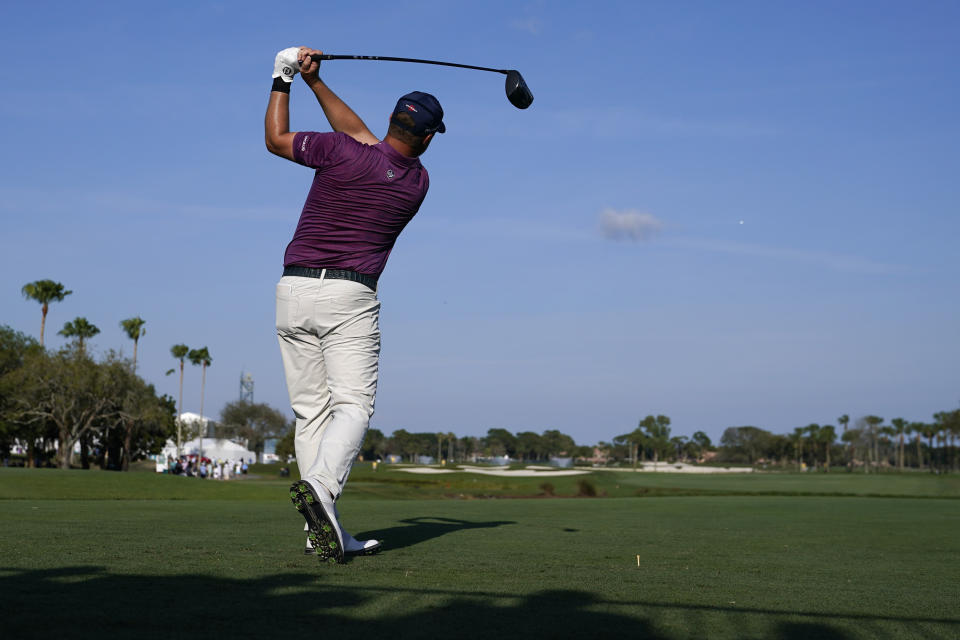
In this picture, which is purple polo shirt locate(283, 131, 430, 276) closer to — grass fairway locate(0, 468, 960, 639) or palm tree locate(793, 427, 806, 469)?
grass fairway locate(0, 468, 960, 639)

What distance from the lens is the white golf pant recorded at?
505 centimetres

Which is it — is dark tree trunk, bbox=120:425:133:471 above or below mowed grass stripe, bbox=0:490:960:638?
below

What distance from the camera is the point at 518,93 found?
7.00 meters

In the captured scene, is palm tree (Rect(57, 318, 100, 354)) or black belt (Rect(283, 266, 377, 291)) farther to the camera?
palm tree (Rect(57, 318, 100, 354))

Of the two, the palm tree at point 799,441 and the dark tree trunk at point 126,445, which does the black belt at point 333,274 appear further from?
the palm tree at point 799,441

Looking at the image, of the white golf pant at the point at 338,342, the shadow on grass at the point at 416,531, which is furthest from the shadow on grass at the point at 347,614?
the shadow on grass at the point at 416,531

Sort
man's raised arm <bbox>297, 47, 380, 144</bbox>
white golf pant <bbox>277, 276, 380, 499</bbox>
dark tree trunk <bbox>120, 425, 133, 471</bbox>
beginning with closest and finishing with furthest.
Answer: white golf pant <bbox>277, 276, 380, 499</bbox> → man's raised arm <bbox>297, 47, 380, 144</bbox> → dark tree trunk <bbox>120, 425, 133, 471</bbox>

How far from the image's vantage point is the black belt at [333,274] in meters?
5.15

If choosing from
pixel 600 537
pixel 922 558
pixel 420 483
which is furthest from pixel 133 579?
pixel 420 483

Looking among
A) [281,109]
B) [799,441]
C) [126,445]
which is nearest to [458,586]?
[281,109]

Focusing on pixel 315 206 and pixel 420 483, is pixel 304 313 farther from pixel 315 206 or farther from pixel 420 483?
pixel 420 483

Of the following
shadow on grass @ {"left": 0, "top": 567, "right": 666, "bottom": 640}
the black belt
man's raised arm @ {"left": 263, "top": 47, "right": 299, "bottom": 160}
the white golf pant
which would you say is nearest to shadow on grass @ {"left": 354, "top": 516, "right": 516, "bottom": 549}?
the white golf pant

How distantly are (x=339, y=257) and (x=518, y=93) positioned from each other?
2599mm

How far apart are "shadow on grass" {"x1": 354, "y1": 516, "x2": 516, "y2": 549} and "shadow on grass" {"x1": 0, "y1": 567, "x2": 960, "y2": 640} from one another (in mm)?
2340
